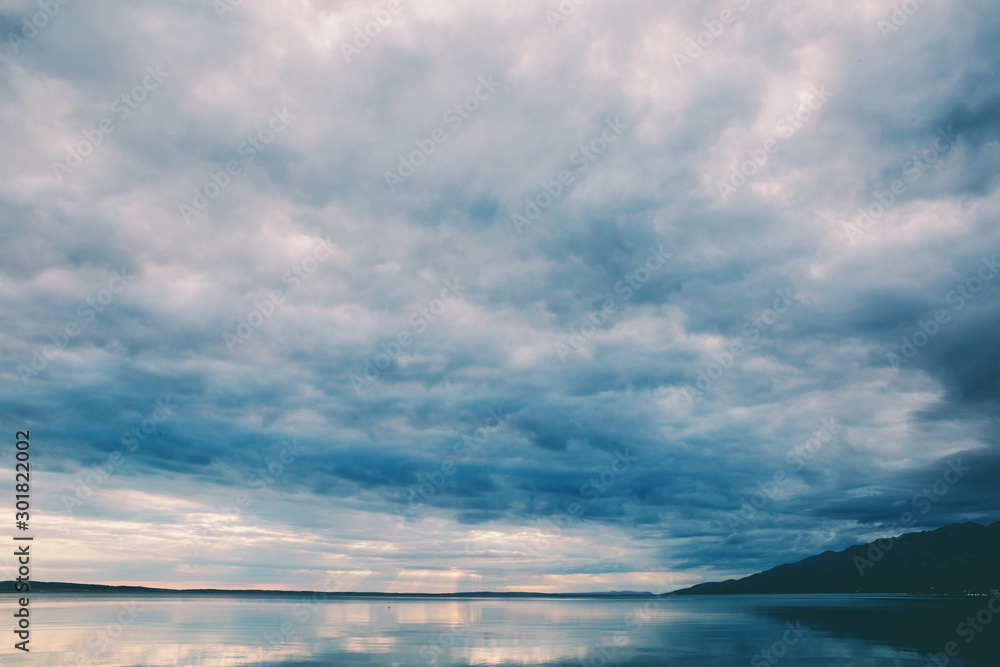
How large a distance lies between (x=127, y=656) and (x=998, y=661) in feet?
220

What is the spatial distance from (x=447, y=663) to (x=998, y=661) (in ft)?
137

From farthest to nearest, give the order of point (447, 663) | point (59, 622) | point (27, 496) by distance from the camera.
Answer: point (59, 622), point (447, 663), point (27, 496)

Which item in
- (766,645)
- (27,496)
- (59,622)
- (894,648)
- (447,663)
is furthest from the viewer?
(59,622)

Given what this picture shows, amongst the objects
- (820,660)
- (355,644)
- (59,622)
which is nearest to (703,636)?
(820,660)

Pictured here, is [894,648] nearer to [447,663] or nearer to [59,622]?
[447,663]

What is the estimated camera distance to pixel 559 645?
6306 cm

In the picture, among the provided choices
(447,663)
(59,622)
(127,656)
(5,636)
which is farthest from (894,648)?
(59,622)

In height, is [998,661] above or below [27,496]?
below

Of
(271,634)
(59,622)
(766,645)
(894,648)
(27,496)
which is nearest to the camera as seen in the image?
(27,496)

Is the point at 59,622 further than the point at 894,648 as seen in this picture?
Yes

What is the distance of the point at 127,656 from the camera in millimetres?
50188

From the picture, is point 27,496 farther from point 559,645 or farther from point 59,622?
point 59,622

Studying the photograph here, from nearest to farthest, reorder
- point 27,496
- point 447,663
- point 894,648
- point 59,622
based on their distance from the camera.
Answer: point 27,496
point 447,663
point 894,648
point 59,622

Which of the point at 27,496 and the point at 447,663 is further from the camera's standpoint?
the point at 447,663
